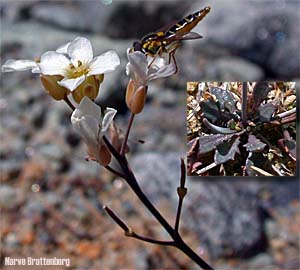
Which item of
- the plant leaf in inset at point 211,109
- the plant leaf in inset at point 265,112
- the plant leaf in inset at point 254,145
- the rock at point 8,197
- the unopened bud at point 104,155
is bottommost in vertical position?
the rock at point 8,197

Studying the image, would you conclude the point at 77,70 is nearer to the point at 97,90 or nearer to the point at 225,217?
the point at 97,90

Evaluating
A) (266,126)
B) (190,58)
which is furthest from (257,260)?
(266,126)

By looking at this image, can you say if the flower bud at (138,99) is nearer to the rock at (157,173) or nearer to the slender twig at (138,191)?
the slender twig at (138,191)

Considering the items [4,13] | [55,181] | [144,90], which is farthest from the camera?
[4,13]

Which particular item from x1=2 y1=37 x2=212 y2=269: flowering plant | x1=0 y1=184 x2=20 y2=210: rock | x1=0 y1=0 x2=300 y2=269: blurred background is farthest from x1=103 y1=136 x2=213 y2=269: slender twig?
x1=0 y1=184 x2=20 y2=210: rock

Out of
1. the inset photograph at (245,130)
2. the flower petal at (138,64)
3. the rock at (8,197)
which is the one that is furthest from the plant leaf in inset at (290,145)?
the rock at (8,197)

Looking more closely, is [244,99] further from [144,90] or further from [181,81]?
[181,81]

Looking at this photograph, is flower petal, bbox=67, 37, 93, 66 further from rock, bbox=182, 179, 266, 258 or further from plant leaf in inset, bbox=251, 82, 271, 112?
rock, bbox=182, 179, 266, 258
